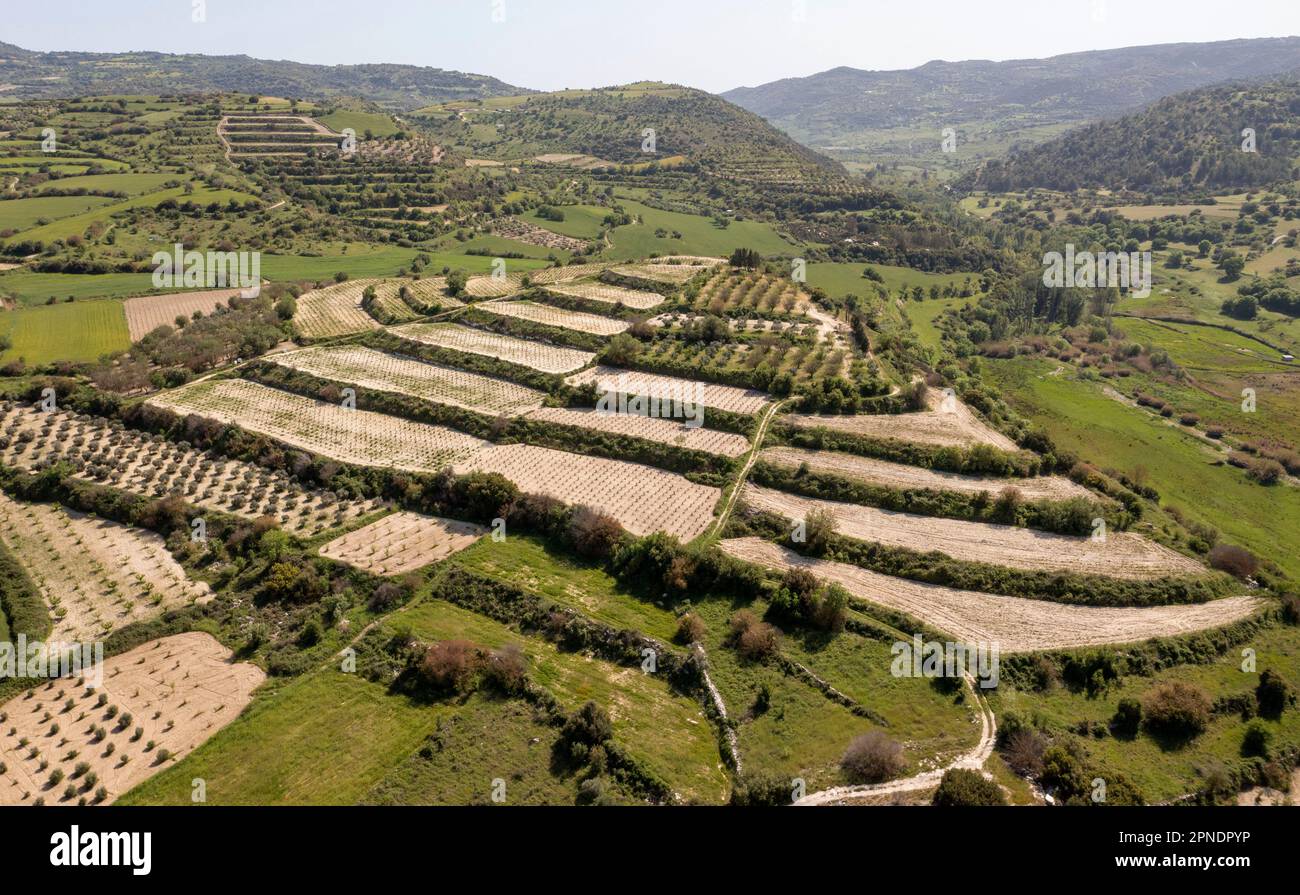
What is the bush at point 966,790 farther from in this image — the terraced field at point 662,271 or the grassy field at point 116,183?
the grassy field at point 116,183

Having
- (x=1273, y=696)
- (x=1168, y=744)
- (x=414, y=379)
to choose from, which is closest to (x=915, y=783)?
(x=1168, y=744)

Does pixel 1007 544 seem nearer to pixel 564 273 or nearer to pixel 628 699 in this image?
pixel 628 699

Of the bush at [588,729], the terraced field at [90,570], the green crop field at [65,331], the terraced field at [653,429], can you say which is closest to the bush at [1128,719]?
the bush at [588,729]

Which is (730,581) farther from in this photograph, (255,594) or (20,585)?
(20,585)

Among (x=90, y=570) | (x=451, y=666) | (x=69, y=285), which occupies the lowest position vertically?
(x=451, y=666)

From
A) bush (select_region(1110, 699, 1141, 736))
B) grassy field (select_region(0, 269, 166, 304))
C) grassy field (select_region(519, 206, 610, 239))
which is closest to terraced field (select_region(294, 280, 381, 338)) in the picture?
grassy field (select_region(0, 269, 166, 304))

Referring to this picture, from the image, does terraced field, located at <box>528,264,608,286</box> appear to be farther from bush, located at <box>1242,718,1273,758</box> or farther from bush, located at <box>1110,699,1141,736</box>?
bush, located at <box>1242,718,1273,758</box>
